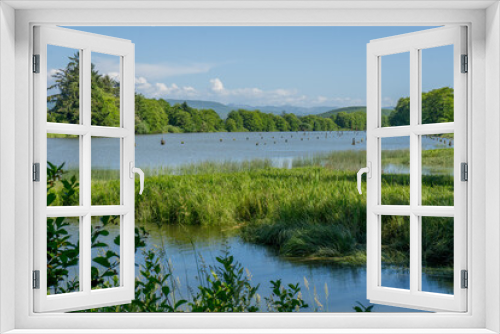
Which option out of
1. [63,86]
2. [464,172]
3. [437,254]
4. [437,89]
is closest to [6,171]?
[63,86]

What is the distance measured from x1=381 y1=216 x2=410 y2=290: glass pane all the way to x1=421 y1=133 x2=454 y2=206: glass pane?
54 centimetres

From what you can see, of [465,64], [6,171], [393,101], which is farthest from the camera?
[393,101]

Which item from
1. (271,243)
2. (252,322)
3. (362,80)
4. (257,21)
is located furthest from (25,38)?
(362,80)

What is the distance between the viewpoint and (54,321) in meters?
2.20

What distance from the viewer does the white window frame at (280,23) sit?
2145mm

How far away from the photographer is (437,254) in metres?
5.11

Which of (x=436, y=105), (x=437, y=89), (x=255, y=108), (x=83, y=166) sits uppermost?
(x=255, y=108)

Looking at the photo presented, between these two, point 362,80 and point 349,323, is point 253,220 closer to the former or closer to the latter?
point 362,80

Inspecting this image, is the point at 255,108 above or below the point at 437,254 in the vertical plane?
above

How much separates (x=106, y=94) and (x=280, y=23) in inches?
63.9

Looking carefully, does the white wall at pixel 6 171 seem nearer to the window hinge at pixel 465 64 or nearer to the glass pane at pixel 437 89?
the window hinge at pixel 465 64

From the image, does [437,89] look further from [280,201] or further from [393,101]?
[280,201]

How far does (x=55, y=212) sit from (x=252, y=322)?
3.59ft

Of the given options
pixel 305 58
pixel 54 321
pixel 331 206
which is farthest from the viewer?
pixel 305 58
